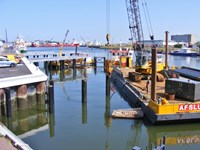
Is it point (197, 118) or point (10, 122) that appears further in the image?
point (10, 122)

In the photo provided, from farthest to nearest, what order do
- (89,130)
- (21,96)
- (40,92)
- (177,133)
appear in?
(40,92) < (21,96) < (89,130) < (177,133)

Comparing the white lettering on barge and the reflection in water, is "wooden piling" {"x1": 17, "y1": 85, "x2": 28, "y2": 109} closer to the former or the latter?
the reflection in water

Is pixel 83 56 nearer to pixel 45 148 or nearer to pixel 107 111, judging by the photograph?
pixel 107 111

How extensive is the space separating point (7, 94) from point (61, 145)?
718 centimetres

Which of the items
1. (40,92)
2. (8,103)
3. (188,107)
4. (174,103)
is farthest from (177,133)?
(40,92)

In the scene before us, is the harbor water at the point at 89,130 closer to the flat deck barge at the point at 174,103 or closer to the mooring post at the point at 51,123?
the mooring post at the point at 51,123

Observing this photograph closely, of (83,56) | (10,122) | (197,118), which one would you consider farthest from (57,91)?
(83,56)

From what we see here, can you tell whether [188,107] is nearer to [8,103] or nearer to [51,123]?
[51,123]

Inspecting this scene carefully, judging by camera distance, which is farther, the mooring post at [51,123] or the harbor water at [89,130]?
the mooring post at [51,123]

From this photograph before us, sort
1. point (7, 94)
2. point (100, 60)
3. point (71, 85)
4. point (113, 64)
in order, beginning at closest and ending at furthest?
point (7, 94), point (71, 85), point (113, 64), point (100, 60)

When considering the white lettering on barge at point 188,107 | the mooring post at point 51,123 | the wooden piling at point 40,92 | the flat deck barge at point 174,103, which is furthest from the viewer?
the wooden piling at point 40,92

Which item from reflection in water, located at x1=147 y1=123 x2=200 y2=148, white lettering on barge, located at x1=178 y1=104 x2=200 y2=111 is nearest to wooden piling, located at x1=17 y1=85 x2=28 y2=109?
reflection in water, located at x1=147 y1=123 x2=200 y2=148

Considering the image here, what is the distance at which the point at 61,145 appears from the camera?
19047 millimetres

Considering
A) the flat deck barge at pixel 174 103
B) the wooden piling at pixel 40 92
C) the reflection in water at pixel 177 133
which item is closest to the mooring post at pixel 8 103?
the wooden piling at pixel 40 92
